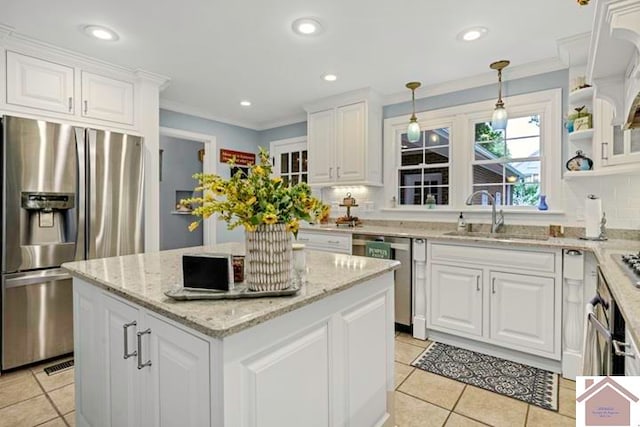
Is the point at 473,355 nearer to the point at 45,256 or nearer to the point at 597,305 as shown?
the point at 597,305

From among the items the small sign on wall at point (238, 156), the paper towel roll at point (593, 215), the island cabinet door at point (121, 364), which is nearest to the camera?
the island cabinet door at point (121, 364)

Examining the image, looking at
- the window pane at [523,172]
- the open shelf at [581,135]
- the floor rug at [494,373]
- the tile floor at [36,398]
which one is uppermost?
the open shelf at [581,135]

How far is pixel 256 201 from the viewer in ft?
3.87

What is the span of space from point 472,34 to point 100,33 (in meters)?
2.71

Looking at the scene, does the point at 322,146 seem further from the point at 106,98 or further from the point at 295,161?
the point at 106,98

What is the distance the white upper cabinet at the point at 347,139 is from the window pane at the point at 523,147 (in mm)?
1345

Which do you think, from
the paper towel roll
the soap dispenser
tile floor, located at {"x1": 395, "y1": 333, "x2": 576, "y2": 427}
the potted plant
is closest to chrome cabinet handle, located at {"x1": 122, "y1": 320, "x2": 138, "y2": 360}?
the potted plant

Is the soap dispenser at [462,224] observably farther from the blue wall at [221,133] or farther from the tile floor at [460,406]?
the blue wall at [221,133]

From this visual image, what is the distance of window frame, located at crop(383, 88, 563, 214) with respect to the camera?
295cm

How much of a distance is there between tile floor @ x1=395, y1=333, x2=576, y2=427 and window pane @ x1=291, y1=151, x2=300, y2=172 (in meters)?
3.27

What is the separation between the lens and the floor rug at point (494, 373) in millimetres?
2150

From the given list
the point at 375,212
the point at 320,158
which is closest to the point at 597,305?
the point at 375,212

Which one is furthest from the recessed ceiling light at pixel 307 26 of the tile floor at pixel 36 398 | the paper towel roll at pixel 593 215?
the tile floor at pixel 36 398

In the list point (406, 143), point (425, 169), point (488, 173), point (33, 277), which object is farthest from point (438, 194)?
point (33, 277)
